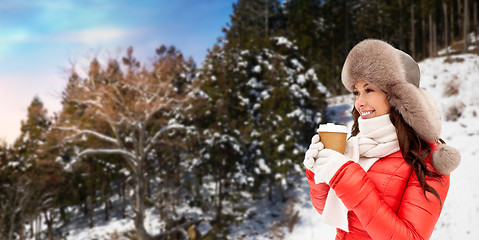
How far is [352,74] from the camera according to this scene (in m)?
1.76

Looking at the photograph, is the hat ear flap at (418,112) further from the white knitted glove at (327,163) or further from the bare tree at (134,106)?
the bare tree at (134,106)

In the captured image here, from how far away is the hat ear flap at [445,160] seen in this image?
1417mm

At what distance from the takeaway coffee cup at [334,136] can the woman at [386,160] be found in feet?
0.15

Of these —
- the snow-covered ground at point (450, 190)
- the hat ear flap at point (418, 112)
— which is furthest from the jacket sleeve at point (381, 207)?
the snow-covered ground at point (450, 190)

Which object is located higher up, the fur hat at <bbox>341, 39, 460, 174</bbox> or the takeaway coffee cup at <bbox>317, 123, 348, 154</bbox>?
the fur hat at <bbox>341, 39, 460, 174</bbox>

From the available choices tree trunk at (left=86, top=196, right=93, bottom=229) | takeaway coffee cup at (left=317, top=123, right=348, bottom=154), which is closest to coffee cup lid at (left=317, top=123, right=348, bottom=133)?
takeaway coffee cup at (left=317, top=123, right=348, bottom=154)

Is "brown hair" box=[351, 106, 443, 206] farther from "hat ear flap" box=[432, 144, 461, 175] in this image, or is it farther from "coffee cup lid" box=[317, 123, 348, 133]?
"coffee cup lid" box=[317, 123, 348, 133]

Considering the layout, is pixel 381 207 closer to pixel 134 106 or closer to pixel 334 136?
pixel 334 136

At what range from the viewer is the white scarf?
5.18 feet

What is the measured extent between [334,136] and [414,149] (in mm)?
457

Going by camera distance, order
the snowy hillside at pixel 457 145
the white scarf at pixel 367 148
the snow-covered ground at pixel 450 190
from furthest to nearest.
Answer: the snow-covered ground at pixel 450 190
the snowy hillside at pixel 457 145
the white scarf at pixel 367 148

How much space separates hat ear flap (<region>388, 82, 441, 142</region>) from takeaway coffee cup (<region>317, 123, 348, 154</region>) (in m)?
0.33

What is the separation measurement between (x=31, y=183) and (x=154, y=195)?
25.6ft

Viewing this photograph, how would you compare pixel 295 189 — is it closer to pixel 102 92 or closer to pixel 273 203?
pixel 273 203
